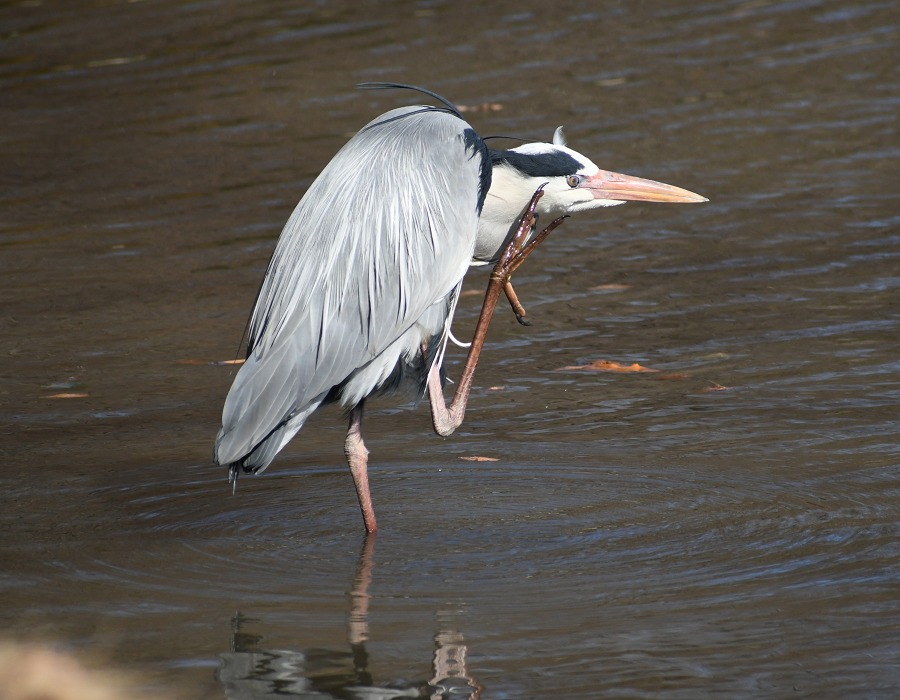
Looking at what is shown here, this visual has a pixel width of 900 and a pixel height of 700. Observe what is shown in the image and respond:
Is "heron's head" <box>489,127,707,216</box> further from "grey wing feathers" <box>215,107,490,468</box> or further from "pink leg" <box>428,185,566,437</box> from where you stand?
"grey wing feathers" <box>215,107,490,468</box>

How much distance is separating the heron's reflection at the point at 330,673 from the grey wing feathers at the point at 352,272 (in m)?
1.02

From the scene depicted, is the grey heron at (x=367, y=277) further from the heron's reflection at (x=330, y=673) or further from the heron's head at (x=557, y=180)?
the heron's reflection at (x=330, y=673)

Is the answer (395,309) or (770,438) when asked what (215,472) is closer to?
(395,309)

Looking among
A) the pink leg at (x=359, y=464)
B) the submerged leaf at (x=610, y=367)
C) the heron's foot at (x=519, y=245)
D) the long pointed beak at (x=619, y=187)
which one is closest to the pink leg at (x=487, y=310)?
the heron's foot at (x=519, y=245)

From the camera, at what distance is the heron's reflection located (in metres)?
4.04

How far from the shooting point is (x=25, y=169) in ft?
39.7

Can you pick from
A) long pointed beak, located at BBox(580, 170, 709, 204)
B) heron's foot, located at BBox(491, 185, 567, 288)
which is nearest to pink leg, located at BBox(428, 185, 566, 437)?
heron's foot, located at BBox(491, 185, 567, 288)

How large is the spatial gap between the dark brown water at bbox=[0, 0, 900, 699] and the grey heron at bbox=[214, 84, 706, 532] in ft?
1.47

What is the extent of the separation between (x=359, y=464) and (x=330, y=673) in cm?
133

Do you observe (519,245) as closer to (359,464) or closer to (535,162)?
(535,162)

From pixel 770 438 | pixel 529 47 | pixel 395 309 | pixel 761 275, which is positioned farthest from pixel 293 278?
pixel 529 47

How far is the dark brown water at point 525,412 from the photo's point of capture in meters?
4.38

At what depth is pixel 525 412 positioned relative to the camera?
6.73 metres

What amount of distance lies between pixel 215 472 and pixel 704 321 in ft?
9.79
